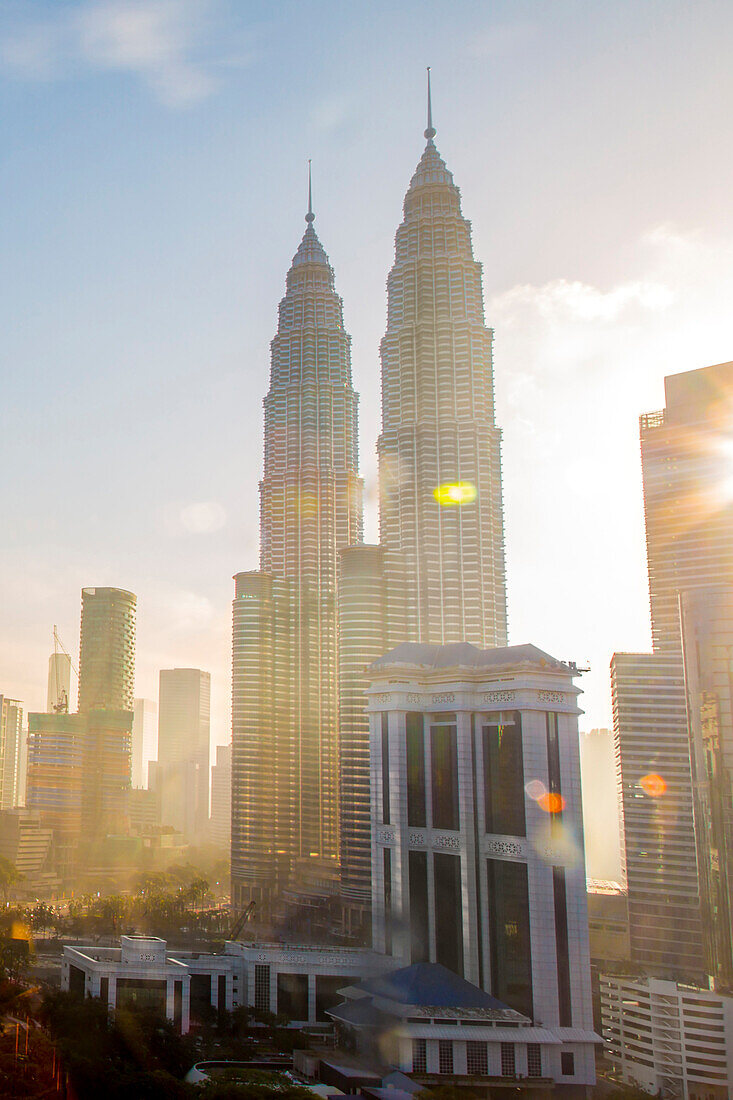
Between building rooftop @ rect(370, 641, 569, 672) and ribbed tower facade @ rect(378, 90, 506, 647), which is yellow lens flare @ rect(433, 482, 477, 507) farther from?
building rooftop @ rect(370, 641, 569, 672)

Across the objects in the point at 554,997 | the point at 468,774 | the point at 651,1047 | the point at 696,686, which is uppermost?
the point at 696,686


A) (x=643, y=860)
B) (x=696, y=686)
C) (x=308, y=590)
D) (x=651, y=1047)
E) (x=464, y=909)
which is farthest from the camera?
(x=308, y=590)

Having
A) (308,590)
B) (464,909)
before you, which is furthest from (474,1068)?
(308,590)

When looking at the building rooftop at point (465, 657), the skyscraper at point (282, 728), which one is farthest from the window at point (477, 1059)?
the skyscraper at point (282, 728)

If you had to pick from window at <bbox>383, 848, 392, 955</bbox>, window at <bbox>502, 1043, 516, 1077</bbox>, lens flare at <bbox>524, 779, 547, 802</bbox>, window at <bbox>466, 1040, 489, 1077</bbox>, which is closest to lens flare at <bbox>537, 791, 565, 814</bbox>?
lens flare at <bbox>524, 779, 547, 802</bbox>

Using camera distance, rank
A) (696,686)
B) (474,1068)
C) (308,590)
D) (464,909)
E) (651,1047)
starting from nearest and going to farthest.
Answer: (474,1068), (464,909), (651,1047), (696,686), (308,590)

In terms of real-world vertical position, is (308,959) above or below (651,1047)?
above

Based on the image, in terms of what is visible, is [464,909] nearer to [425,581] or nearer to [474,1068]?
[474,1068]
